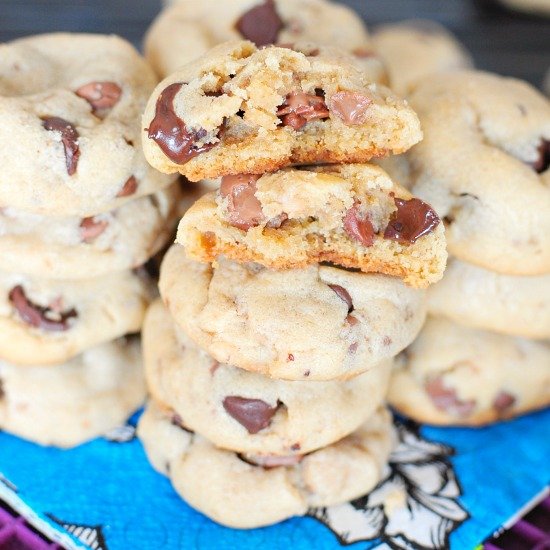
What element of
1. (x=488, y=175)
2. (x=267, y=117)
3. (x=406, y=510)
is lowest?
(x=406, y=510)

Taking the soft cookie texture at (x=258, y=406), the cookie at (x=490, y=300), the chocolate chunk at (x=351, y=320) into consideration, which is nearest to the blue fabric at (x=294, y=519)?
the soft cookie texture at (x=258, y=406)

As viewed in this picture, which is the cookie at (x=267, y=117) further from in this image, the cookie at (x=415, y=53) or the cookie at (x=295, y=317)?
the cookie at (x=415, y=53)

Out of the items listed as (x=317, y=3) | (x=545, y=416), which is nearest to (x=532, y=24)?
(x=317, y=3)

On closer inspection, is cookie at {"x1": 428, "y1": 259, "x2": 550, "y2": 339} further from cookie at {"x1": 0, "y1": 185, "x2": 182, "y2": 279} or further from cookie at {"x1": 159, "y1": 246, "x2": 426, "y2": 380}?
cookie at {"x1": 0, "y1": 185, "x2": 182, "y2": 279}

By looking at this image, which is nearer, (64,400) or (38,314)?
(38,314)

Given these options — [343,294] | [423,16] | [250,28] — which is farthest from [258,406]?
[423,16]

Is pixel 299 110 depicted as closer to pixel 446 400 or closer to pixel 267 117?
pixel 267 117
